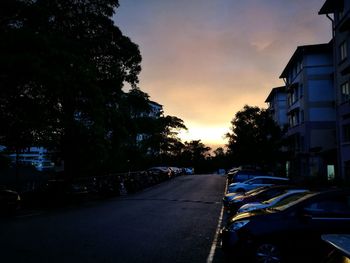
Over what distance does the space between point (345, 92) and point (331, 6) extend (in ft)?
22.3

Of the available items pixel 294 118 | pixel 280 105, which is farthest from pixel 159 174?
pixel 280 105

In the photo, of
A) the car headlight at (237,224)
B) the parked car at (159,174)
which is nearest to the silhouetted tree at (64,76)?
the parked car at (159,174)

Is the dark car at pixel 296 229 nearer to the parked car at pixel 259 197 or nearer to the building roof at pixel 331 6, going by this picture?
the parked car at pixel 259 197

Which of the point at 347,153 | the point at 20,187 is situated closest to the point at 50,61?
the point at 20,187

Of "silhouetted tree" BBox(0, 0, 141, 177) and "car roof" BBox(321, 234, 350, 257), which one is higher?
"silhouetted tree" BBox(0, 0, 141, 177)

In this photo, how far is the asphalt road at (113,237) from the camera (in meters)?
9.28

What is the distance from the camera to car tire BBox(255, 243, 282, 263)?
788cm

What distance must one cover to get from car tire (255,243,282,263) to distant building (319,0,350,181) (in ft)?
77.8

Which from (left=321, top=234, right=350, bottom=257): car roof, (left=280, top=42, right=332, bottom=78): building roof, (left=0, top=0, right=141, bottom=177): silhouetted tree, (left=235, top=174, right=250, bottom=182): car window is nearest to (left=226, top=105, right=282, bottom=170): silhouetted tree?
(left=280, top=42, right=332, bottom=78): building roof

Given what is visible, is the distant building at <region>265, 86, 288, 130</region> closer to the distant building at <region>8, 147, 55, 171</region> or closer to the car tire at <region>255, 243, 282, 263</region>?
the distant building at <region>8, 147, 55, 171</region>

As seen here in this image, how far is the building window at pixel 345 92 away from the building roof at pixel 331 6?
18.5 ft

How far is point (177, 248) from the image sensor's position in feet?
33.7

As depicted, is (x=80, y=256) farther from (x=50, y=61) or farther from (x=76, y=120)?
(x=76, y=120)

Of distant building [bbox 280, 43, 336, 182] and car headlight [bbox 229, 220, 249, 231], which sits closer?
car headlight [bbox 229, 220, 249, 231]
